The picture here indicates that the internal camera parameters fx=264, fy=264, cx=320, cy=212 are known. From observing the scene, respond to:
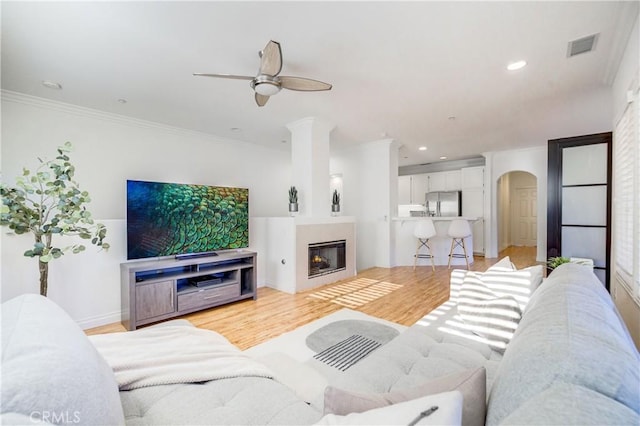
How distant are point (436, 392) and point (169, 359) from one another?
1097 mm

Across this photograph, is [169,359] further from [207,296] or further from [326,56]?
[326,56]

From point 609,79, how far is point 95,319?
6.06m

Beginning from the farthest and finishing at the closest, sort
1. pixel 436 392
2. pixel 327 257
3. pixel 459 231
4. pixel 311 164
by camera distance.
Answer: pixel 459 231 < pixel 327 257 < pixel 311 164 < pixel 436 392

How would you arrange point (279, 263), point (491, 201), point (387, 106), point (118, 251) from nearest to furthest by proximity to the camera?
point (118, 251) → point (387, 106) → point (279, 263) → point (491, 201)

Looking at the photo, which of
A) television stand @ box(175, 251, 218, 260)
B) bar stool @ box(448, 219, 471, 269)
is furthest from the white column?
bar stool @ box(448, 219, 471, 269)

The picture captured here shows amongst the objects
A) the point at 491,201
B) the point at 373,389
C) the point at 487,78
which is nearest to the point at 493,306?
the point at 373,389

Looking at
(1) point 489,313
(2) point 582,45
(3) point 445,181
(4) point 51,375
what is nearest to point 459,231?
(3) point 445,181

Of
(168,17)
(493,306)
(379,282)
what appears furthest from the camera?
(379,282)

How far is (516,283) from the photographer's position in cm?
156

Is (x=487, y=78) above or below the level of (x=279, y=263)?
above

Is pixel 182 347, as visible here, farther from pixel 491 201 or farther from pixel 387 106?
pixel 491 201

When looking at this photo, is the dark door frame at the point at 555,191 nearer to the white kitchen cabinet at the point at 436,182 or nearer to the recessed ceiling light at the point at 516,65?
the recessed ceiling light at the point at 516,65

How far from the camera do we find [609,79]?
2785 mm

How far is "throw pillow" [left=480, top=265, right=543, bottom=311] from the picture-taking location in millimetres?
1481
